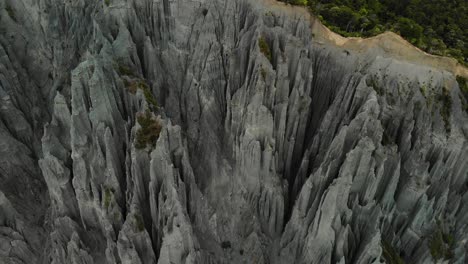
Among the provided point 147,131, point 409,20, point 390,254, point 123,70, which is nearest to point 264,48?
point 147,131

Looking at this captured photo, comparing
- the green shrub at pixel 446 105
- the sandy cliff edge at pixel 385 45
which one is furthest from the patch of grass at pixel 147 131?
the green shrub at pixel 446 105

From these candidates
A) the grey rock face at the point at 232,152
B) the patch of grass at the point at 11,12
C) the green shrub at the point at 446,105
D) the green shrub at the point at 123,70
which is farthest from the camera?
the patch of grass at the point at 11,12

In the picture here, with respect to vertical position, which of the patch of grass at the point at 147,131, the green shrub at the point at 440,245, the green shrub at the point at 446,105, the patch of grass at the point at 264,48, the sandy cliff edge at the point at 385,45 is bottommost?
the green shrub at the point at 440,245

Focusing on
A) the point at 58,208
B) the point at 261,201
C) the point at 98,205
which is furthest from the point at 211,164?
the point at 58,208

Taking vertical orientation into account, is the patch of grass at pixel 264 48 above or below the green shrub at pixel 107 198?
above

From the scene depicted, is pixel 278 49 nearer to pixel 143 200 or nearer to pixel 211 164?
pixel 211 164

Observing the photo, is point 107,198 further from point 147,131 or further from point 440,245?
point 440,245

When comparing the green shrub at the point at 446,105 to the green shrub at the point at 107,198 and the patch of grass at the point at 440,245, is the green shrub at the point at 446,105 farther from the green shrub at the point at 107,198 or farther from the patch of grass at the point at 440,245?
the green shrub at the point at 107,198
